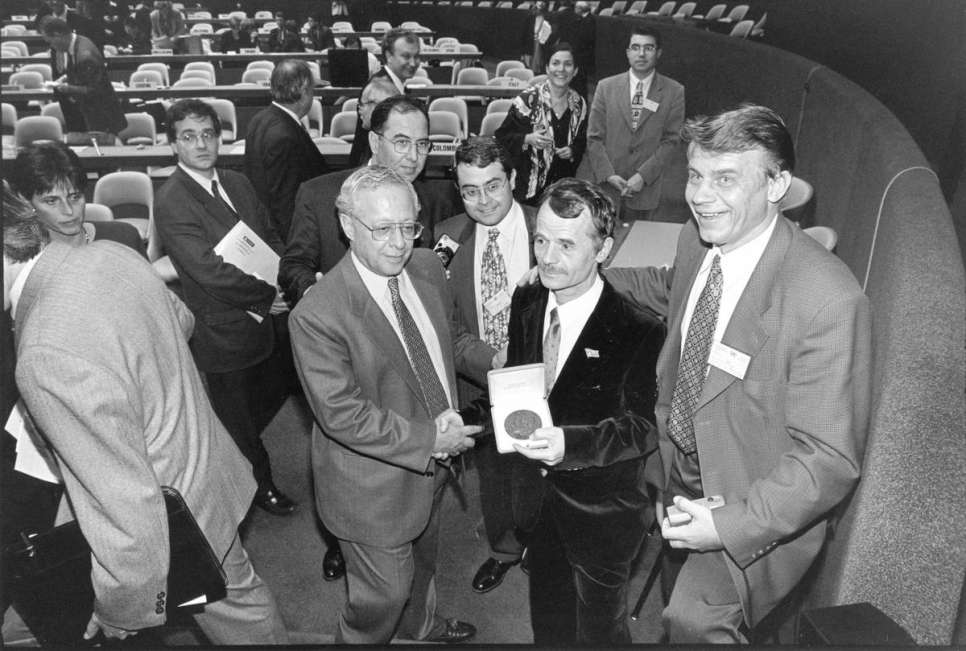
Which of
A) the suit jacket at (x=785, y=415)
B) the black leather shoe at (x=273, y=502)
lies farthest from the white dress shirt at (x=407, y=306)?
the black leather shoe at (x=273, y=502)

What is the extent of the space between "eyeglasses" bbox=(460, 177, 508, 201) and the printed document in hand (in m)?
1.00

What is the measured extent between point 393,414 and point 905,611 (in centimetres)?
129

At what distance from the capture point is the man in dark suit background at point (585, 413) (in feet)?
6.39

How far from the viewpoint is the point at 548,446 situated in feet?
6.31

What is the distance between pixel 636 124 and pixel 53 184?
3.34 metres

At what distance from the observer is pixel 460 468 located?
274cm

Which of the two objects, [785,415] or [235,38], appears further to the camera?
[235,38]

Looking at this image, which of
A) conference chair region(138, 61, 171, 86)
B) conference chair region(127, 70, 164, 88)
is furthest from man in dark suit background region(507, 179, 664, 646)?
conference chair region(138, 61, 171, 86)

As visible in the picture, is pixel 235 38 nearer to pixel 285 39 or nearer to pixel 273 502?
pixel 285 39

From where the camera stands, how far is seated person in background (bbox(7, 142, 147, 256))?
244 centimetres

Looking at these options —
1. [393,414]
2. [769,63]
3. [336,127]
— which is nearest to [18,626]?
[393,414]

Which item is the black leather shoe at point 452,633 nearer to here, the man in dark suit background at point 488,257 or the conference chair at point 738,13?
the man in dark suit background at point 488,257

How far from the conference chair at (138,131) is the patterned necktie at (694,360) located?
6822 millimetres

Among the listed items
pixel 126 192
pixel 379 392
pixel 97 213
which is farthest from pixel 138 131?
pixel 379 392
